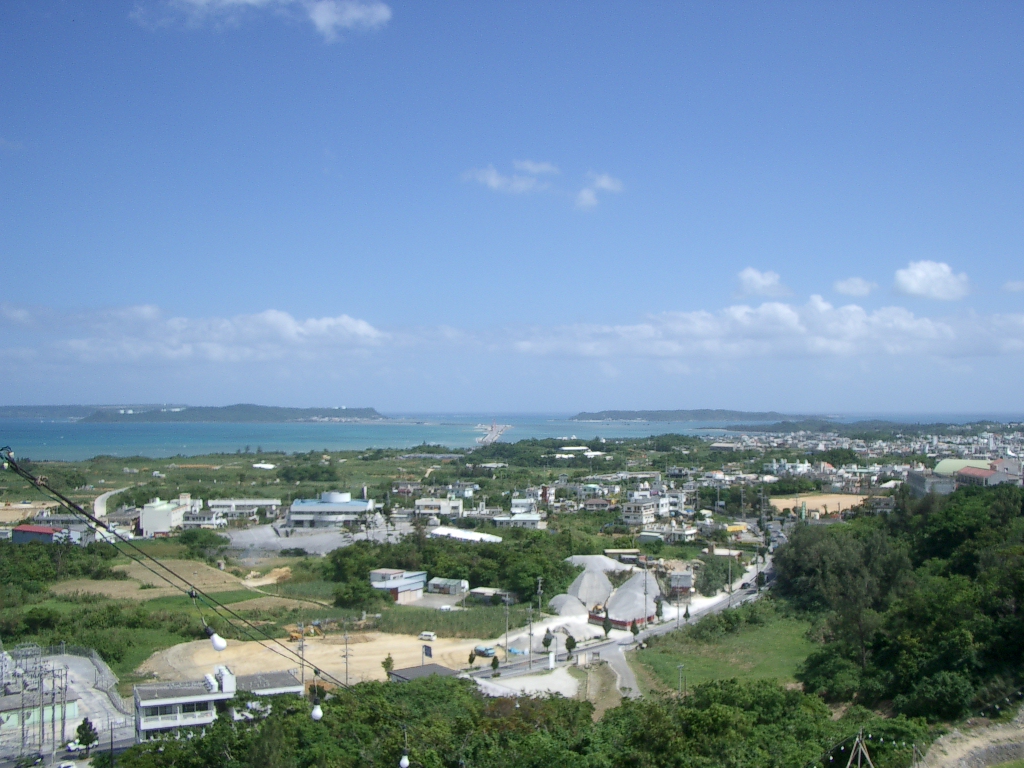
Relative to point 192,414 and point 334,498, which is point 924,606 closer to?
point 334,498

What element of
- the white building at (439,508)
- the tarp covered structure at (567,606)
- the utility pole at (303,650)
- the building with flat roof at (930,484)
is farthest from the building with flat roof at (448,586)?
the building with flat roof at (930,484)

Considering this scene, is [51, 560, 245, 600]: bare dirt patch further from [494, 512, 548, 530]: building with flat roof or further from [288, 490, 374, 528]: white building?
[494, 512, 548, 530]: building with flat roof

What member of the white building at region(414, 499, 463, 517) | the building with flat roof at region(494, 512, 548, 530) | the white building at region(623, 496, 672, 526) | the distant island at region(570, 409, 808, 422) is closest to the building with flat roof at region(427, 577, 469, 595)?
the building with flat roof at region(494, 512, 548, 530)

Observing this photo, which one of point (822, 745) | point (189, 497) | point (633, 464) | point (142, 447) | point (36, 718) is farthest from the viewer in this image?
point (142, 447)

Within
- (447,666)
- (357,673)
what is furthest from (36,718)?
(447,666)

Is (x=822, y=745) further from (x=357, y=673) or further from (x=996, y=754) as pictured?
(x=357, y=673)

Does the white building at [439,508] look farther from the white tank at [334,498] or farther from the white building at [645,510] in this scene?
the white building at [645,510]
